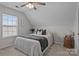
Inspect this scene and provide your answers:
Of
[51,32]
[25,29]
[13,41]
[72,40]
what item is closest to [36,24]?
[25,29]

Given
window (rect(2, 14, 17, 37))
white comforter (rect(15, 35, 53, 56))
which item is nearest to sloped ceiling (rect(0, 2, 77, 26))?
window (rect(2, 14, 17, 37))

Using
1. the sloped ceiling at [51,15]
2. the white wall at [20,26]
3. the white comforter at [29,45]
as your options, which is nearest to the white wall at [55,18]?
the sloped ceiling at [51,15]

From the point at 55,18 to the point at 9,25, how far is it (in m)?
0.93

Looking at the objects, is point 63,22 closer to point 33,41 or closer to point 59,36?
point 59,36

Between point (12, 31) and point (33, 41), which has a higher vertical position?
point (12, 31)

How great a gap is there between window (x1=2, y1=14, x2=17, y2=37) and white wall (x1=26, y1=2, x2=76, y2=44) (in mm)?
318

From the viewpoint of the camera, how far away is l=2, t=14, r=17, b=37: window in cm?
156

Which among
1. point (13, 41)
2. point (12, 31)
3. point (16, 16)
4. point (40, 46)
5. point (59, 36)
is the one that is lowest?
point (40, 46)

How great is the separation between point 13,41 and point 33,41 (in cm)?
42

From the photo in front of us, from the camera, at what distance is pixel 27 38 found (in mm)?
1724

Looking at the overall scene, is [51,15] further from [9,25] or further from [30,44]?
[9,25]

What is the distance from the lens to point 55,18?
169cm

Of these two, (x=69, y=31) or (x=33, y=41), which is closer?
(x=69, y=31)

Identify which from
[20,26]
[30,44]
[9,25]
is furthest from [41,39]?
[9,25]
